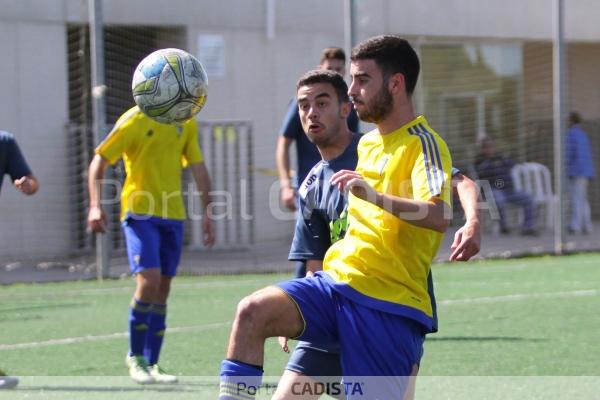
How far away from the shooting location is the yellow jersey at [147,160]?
7402mm

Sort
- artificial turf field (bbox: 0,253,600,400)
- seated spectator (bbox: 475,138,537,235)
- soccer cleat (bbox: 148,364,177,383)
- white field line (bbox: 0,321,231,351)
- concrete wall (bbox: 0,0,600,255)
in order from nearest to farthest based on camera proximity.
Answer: artificial turf field (bbox: 0,253,600,400)
soccer cleat (bbox: 148,364,177,383)
white field line (bbox: 0,321,231,351)
concrete wall (bbox: 0,0,600,255)
seated spectator (bbox: 475,138,537,235)

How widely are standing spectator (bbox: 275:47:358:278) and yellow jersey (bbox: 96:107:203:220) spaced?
74 cm

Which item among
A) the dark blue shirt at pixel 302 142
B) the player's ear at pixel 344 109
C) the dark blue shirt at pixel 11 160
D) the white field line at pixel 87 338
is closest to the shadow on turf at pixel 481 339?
the dark blue shirt at pixel 302 142

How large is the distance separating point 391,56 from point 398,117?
9.1 inches

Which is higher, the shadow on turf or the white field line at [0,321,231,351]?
the shadow on turf

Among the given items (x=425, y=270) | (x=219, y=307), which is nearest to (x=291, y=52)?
(x=219, y=307)

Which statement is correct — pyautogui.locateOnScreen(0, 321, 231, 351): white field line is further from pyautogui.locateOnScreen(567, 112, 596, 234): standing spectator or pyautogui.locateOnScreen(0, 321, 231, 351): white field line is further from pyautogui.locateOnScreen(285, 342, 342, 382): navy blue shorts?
pyautogui.locateOnScreen(567, 112, 596, 234): standing spectator

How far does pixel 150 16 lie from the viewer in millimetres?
15922

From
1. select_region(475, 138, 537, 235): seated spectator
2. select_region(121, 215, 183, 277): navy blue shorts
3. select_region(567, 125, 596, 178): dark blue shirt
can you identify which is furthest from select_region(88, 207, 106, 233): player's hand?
select_region(567, 125, 596, 178): dark blue shirt

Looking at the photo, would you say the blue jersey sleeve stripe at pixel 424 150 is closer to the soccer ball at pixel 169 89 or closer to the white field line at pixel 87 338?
the soccer ball at pixel 169 89

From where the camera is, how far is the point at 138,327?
7113 millimetres

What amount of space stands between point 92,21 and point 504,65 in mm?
9943

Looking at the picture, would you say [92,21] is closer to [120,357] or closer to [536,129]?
[120,357]

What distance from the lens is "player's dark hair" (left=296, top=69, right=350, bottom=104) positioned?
5176 millimetres
